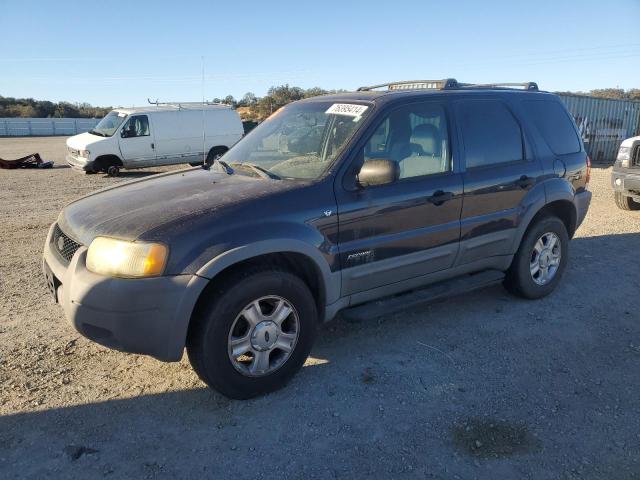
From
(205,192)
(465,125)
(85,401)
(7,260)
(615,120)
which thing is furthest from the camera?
(615,120)

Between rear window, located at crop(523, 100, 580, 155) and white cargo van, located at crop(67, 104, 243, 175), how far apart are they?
35.0 feet

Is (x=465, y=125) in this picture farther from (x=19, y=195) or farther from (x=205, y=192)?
(x=19, y=195)

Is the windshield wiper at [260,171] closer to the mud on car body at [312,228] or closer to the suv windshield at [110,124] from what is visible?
the mud on car body at [312,228]

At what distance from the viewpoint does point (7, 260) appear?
6.01 m

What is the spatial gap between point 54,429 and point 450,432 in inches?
90.0

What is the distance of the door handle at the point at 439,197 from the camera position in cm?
389

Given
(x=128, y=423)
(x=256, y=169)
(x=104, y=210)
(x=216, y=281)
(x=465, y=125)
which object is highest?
(x=465, y=125)

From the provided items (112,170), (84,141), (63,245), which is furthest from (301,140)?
(84,141)

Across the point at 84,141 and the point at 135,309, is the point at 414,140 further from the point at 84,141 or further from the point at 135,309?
the point at 84,141

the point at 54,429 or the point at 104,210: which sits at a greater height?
the point at 104,210

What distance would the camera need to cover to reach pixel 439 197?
155 inches

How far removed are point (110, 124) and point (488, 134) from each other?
13.9 meters

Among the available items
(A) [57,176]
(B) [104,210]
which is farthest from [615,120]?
(B) [104,210]

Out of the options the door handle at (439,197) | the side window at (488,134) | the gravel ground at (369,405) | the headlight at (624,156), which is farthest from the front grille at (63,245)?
the headlight at (624,156)
